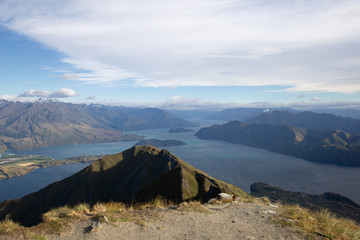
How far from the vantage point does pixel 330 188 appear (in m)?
195

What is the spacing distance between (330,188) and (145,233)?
24307cm

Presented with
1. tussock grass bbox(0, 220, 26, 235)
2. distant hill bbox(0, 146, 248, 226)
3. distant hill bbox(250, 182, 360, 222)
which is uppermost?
tussock grass bbox(0, 220, 26, 235)

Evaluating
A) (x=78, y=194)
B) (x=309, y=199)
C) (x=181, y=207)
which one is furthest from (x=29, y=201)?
(x=309, y=199)

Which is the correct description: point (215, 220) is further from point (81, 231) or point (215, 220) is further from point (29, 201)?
point (29, 201)

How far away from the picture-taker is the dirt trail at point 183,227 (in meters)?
11.6

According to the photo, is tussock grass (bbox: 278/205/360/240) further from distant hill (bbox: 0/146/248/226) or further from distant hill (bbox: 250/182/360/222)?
distant hill (bbox: 250/182/360/222)

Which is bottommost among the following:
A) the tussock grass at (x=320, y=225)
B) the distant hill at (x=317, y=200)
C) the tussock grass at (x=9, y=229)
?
the distant hill at (x=317, y=200)

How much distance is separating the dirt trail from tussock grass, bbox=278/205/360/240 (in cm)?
93

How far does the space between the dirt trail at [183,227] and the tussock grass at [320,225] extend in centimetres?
93

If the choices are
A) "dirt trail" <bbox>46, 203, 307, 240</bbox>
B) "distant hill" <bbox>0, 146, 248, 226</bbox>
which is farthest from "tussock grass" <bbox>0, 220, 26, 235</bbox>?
"distant hill" <bbox>0, 146, 248, 226</bbox>

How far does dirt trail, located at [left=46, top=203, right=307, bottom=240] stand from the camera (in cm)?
1165

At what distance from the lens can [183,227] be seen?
12.8 m

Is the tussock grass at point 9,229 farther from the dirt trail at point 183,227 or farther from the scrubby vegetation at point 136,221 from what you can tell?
the dirt trail at point 183,227

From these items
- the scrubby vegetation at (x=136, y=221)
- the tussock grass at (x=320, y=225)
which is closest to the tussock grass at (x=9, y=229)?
the scrubby vegetation at (x=136, y=221)
